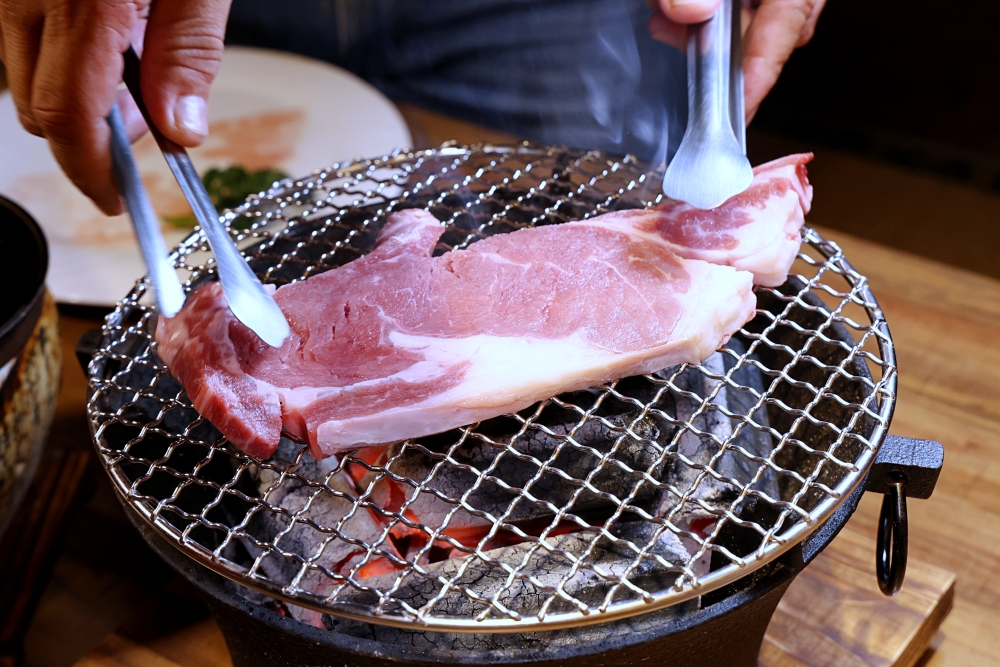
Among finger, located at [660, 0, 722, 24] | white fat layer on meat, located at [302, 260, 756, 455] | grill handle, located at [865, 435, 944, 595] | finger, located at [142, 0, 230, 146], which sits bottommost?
grill handle, located at [865, 435, 944, 595]

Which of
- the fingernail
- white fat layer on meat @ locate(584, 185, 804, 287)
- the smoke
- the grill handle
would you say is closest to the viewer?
the grill handle

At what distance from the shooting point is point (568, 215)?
2043mm

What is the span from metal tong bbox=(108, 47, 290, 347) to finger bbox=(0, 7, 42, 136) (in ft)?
0.53

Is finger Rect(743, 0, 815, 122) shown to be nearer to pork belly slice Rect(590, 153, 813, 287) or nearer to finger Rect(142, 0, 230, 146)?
pork belly slice Rect(590, 153, 813, 287)

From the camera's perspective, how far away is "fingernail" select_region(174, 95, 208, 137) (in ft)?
4.75

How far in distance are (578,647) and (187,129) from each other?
1.08 meters

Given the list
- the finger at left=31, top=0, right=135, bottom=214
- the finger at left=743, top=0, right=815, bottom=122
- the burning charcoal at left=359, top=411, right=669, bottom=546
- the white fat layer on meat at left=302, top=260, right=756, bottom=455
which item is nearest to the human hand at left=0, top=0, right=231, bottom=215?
the finger at left=31, top=0, right=135, bottom=214

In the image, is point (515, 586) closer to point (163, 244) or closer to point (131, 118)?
point (163, 244)

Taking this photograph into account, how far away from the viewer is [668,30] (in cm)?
204

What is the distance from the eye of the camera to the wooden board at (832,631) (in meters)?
1.79

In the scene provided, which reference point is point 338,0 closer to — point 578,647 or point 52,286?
point 52,286

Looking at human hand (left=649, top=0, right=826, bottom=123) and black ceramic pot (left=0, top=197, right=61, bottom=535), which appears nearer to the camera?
black ceramic pot (left=0, top=197, right=61, bottom=535)

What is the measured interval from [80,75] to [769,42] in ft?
4.99

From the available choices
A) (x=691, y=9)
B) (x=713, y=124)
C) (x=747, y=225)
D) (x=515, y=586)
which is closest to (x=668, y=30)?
(x=691, y=9)
